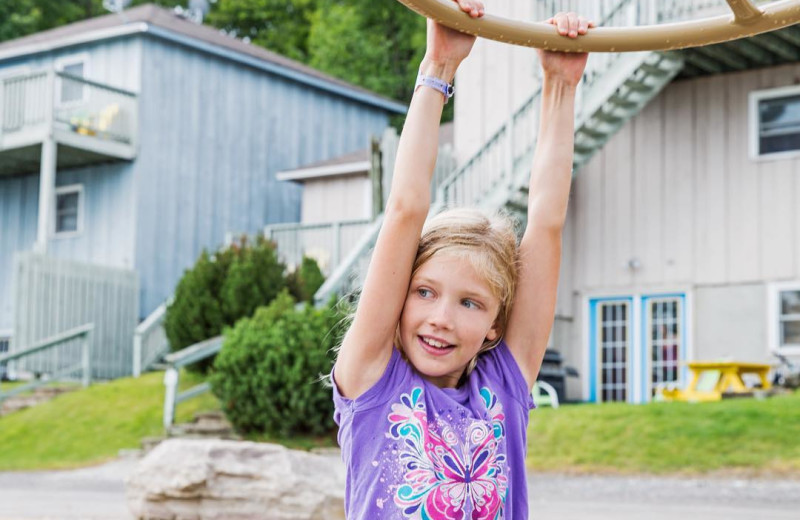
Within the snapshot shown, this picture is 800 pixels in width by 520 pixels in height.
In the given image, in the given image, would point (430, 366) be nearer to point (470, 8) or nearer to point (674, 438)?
point (470, 8)

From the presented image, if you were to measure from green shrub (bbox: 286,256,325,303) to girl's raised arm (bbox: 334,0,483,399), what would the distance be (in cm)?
1663

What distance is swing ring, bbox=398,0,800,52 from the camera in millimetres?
2654

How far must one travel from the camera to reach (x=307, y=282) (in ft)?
64.1

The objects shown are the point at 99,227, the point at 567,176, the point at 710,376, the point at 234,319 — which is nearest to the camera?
the point at 567,176

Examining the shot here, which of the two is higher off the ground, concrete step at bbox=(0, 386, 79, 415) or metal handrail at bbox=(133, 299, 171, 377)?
metal handrail at bbox=(133, 299, 171, 377)

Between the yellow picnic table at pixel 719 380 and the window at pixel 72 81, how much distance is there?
1425cm

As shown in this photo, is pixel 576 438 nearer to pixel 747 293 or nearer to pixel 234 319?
pixel 747 293

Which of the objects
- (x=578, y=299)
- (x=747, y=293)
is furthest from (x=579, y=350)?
(x=747, y=293)

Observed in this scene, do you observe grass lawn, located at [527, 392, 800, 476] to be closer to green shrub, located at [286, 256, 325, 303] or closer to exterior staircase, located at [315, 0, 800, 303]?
exterior staircase, located at [315, 0, 800, 303]

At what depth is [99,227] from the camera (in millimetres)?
25703

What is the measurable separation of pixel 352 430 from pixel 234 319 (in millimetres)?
16959

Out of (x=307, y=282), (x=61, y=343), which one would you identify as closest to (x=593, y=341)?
(x=307, y=282)

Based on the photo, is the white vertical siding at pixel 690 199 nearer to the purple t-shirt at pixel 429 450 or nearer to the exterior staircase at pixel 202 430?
the exterior staircase at pixel 202 430

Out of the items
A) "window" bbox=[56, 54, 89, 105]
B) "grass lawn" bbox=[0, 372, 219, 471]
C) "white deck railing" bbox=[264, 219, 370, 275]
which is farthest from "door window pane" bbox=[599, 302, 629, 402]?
"window" bbox=[56, 54, 89, 105]
